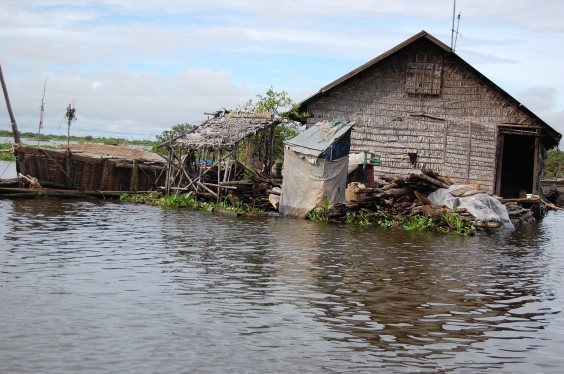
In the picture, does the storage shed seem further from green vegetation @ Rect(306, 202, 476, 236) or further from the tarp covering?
green vegetation @ Rect(306, 202, 476, 236)

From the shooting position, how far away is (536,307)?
8789 millimetres

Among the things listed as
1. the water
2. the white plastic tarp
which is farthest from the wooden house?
the water

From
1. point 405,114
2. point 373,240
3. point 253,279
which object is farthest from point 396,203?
point 253,279

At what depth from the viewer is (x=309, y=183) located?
59.9ft

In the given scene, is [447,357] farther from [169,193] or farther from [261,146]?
[261,146]

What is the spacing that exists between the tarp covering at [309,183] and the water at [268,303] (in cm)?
335

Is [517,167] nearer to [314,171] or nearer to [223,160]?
[223,160]

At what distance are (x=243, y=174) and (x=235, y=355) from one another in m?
15.7

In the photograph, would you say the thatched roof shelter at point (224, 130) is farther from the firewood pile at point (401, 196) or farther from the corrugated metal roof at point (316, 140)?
the firewood pile at point (401, 196)

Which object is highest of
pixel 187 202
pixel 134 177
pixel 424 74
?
pixel 424 74

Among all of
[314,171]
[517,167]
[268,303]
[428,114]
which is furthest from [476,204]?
[517,167]

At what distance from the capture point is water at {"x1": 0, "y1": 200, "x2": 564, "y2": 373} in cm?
622

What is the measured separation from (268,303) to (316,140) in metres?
10.7

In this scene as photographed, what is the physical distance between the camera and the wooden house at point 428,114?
2145 cm
